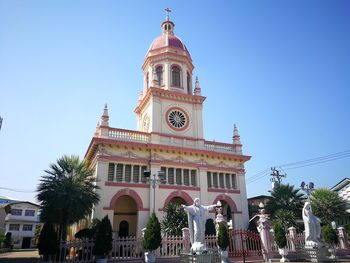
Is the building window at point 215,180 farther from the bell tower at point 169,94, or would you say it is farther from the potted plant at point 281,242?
the potted plant at point 281,242

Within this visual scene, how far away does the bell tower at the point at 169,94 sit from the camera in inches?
1199

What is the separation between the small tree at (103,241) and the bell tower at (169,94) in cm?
1302

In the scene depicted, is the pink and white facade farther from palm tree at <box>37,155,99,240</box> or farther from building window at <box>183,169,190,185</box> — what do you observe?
palm tree at <box>37,155,99,240</box>

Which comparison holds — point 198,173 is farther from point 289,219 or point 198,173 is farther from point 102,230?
point 102,230

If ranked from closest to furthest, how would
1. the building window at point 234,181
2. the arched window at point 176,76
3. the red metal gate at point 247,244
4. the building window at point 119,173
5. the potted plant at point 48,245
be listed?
the potted plant at point 48,245 → the red metal gate at point 247,244 → the building window at point 119,173 → the building window at point 234,181 → the arched window at point 176,76

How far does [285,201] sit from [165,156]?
44.5 feet

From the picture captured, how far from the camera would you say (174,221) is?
2284 cm

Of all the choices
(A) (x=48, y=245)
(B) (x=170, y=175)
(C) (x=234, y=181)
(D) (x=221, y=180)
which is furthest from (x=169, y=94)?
(A) (x=48, y=245)

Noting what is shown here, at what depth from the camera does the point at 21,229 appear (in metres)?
53.9

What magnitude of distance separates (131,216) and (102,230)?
10.7m

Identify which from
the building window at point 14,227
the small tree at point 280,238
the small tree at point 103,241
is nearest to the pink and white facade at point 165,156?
the small tree at point 103,241

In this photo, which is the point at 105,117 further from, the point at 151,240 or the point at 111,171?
the point at 151,240

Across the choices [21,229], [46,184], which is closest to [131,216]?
[46,184]

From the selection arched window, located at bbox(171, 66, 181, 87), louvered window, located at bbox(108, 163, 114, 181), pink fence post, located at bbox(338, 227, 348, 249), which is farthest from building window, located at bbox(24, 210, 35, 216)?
pink fence post, located at bbox(338, 227, 348, 249)
